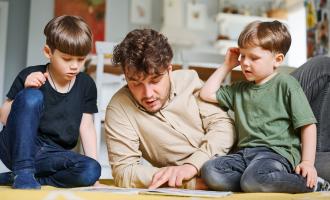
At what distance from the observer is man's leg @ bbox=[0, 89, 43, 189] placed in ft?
3.33

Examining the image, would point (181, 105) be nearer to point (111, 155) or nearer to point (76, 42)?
point (111, 155)

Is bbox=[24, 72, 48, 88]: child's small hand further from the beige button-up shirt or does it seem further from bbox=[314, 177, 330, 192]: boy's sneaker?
bbox=[314, 177, 330, 192]: boy's sneaker

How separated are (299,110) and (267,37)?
0.75ft

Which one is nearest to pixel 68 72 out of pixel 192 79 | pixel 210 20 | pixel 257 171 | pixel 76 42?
pixel 76 42

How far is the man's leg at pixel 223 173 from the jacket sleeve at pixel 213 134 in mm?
41

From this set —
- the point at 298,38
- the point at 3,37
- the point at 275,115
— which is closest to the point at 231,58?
the point at 275,115

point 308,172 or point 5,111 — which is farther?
point 5,111

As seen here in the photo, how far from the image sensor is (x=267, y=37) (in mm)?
1218

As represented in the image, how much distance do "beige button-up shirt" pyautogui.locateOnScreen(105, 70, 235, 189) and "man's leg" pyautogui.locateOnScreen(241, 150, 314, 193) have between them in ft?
0.50

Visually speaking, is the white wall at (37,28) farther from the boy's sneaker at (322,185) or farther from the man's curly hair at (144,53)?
the boy's sneaker at (322,185)

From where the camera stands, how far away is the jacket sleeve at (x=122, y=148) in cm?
118

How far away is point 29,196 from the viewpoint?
893mm

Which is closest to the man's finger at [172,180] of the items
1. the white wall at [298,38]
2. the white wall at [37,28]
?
the white wall at [37,28]

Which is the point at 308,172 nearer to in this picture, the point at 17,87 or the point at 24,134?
the point at 24,134
